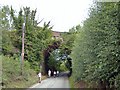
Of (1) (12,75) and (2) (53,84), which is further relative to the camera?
(2) (53,84)

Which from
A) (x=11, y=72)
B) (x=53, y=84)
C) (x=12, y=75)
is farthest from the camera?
(x=53, y=84)

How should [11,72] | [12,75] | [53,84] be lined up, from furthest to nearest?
1. [53,84]
2. [12,75]
3. [11,72]

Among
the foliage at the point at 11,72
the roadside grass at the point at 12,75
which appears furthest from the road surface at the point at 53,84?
the foliage at the point at 11,72

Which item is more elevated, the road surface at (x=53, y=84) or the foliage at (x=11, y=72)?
the foliage at (x=11, y=72)

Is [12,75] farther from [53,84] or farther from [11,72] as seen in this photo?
[53,84]

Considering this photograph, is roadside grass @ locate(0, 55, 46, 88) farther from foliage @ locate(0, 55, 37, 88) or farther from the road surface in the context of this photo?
the road surface

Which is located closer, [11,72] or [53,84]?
[11,72]

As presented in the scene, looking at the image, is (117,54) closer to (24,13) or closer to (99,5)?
(99,5)

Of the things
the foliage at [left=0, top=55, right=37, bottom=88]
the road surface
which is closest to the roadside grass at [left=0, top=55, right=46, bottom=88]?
the foliage at [left=0, top=55, right=37, bottom=88]

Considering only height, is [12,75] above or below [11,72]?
below

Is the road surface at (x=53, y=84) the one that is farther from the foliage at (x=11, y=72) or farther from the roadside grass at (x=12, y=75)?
the foliage at (x=11, y=72)

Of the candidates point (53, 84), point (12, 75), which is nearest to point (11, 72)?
point (12, 75)

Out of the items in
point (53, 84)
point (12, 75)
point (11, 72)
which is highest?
point (11, 72)

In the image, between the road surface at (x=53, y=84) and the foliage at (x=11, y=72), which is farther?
the road surface at (x=53, y=84)
